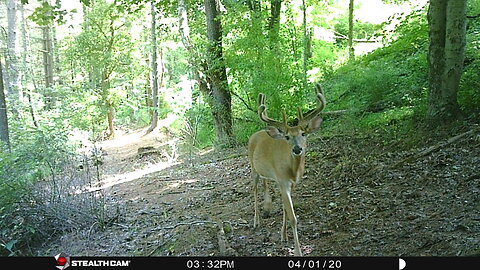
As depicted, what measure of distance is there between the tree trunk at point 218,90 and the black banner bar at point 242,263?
755cm

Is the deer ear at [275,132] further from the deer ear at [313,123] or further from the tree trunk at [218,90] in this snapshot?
the tree trunk at [218,90]

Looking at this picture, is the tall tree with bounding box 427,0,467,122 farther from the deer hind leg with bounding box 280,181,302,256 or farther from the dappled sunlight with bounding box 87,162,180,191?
the dappled sunlight with bounding box 87,162,180,191

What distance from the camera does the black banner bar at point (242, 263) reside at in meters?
3.00

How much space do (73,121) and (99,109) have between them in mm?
5913

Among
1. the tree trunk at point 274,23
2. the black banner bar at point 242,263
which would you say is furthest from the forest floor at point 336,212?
the tree trunk at point 274,23

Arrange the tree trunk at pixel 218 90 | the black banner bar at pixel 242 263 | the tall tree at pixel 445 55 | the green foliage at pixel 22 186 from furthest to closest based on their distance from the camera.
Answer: the tree trunk at pixel 218 90 → the tall tree at pixel 445 55 → the green foliage at pixel 22 186 → the black banner bar at pixel 242 263

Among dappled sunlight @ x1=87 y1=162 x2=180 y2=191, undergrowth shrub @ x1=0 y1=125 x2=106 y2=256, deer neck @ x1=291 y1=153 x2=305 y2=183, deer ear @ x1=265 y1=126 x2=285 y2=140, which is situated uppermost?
deer ear @ x1=265 y1=126 x2=285 y2=140

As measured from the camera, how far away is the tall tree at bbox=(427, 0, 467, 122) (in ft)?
19.5

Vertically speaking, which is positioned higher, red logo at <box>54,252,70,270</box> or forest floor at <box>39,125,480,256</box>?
red logo at <box>54,252,70,270</box>

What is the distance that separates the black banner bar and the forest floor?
1.44 ft

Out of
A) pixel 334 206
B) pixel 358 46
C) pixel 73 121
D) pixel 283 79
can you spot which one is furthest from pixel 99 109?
pixel 334 206

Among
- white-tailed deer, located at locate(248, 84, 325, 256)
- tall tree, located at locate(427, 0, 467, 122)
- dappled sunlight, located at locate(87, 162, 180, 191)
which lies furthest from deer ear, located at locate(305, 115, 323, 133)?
dappled sunlight, located at locate(87, 162, 180, 191)

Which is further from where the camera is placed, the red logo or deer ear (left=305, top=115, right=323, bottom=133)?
deer ear (left=305, top=115, right=323, bottom=133)

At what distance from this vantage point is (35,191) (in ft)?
19.0
